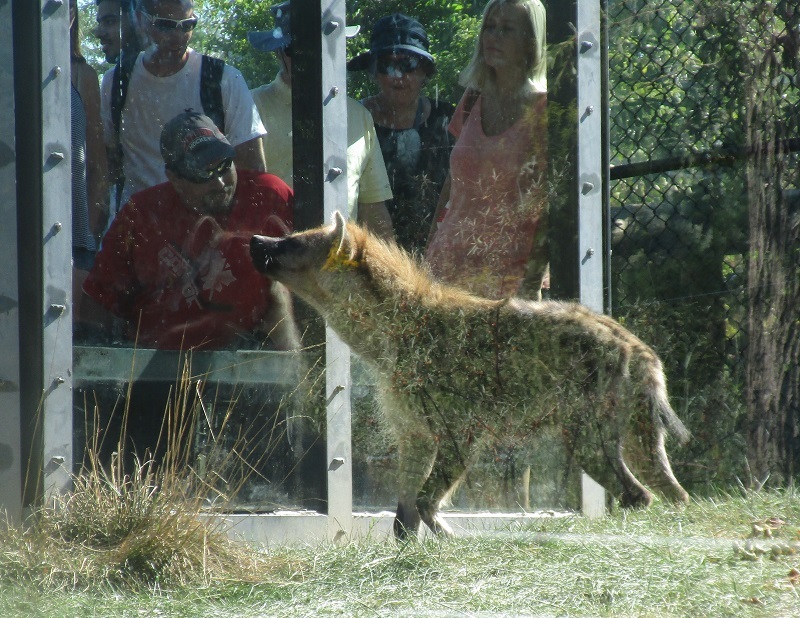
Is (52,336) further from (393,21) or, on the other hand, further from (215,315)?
(393,21)

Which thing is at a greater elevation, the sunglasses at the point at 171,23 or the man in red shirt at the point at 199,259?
the sunglasses at the point at 171,23

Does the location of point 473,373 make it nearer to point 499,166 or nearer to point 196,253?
point 499,166

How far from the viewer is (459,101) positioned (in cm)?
370

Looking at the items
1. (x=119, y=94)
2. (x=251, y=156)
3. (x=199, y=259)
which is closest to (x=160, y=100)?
(x=119, y=94)

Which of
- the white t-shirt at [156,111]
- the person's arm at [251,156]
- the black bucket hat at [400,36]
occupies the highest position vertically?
the black bucket hat at [400,36]

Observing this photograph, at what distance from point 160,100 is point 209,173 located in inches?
13.0

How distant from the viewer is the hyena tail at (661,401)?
11.7 feet

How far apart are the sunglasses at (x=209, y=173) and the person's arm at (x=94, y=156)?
30 cm

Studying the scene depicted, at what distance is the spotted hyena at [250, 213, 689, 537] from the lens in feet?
11.6

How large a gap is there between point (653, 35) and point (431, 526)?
6.84 ft

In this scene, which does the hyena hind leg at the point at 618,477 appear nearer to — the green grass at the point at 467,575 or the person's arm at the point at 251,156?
the green grass at the point at 467,575

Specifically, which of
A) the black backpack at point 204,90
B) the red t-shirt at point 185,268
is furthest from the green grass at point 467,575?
the black backpack at point 204,90

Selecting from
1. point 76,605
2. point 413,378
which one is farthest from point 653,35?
point 76,605

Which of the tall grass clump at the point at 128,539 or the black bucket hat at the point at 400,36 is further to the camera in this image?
the black bucket hat at the point at 400,36
